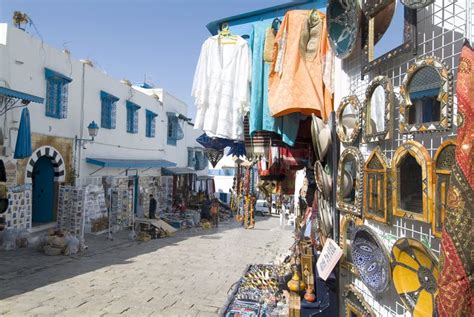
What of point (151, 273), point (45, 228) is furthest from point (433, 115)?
point (45, 228)

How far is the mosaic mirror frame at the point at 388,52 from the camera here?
1.70 metres

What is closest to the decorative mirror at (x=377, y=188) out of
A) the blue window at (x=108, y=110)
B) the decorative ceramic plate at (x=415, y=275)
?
the decorative ceramic plate at (x=415, y=275)

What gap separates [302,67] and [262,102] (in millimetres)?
557

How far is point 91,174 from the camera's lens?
1252 cm

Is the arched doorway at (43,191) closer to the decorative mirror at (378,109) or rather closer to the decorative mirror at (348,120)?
the decorative mirror at (348,120)

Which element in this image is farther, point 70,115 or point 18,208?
point 70,115

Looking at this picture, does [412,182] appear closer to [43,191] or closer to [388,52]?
[388,52]

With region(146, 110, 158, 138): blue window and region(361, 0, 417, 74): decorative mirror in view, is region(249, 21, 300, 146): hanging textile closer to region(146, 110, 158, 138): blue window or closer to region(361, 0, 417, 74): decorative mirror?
region(361, 0, 417, 74): decorative mirror

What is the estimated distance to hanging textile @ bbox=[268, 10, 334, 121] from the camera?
2.80m

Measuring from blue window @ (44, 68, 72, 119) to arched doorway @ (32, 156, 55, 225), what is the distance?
5.54 ft

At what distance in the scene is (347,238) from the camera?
256 cm

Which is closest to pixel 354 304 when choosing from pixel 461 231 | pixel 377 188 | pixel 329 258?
pixel 329 258

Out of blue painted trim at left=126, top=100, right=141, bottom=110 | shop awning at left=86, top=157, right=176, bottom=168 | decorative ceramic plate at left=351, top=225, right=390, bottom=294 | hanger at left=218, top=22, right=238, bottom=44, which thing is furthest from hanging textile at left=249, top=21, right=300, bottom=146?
blue painted trim at left=126, top=100, right=141, bottom=110

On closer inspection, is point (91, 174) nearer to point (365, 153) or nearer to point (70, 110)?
point (70, 110)
